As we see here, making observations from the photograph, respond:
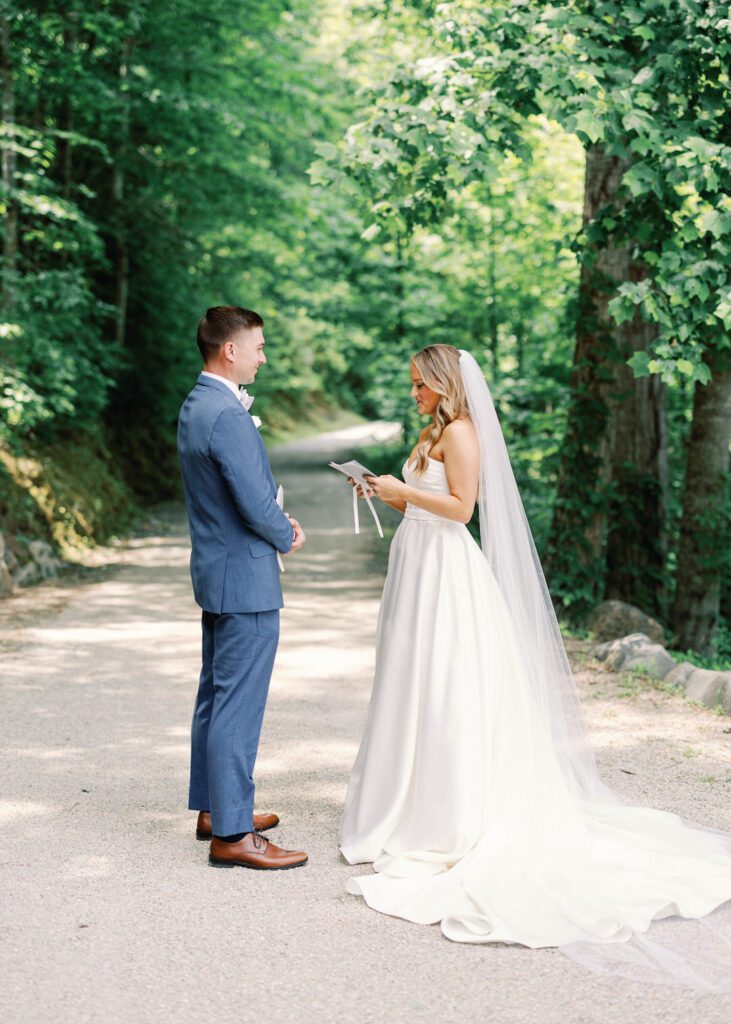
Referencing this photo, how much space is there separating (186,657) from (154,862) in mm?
3925

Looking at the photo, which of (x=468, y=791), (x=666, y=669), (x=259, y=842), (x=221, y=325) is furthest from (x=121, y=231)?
(x=468, y=791)

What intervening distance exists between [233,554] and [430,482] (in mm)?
884

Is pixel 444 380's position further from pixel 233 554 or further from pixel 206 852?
pixel 206 852

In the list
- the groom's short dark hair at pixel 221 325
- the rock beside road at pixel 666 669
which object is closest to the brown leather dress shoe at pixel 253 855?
the groom's short dark hair at pixel 221 325

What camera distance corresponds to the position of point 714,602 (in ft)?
31.9

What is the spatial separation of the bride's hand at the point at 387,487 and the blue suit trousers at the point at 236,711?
670 millimetres

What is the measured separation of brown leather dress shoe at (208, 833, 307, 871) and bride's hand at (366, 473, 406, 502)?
58.1 inches

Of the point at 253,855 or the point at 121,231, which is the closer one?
the point at 253,855

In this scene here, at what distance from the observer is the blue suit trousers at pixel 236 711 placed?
4.25 meters

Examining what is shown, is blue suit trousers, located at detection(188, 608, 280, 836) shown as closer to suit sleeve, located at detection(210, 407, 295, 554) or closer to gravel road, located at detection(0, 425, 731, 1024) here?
gravel road, located at detection(0, 425, 731, 1024)

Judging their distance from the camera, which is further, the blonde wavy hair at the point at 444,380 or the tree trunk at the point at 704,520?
the tree trunk at the point at 704,520

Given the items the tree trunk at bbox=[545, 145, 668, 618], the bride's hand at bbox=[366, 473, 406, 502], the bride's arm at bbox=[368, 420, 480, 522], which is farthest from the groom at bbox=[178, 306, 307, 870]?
the tree trunk at bbox=[545, 145, 668, 618]

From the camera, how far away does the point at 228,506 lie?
4.20m

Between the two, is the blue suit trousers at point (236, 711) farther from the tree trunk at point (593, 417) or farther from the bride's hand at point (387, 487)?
the tree trunk at point (593, 417)
